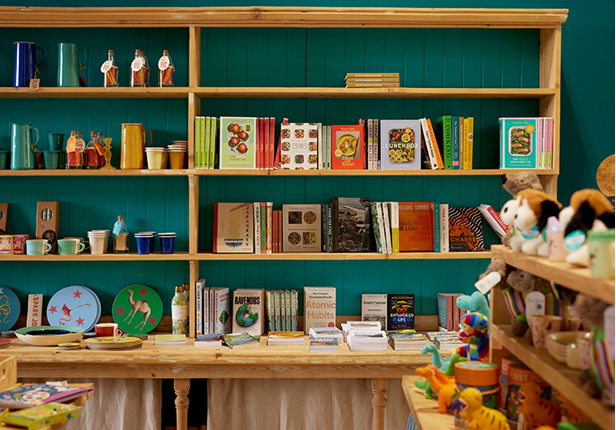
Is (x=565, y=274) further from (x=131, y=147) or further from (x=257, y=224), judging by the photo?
(x=131, y=147)

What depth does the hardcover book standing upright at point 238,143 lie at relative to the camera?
2.57 meters

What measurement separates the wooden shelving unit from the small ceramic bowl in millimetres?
1494

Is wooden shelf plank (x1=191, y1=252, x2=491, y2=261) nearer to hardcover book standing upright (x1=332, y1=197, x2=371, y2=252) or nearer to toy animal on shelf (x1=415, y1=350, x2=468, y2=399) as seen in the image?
hardcover book standing upright (x1=332, y1=197, x2=371, y2=252)

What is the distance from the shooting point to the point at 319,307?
2.67 metres

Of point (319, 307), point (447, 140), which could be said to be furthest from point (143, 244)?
point (447, 140)

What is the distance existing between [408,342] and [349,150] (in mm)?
1016

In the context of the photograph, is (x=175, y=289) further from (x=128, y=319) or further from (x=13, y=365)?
(x=13, y=365)

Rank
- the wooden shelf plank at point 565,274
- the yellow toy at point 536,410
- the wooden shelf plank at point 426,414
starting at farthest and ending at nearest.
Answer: the wooden shelf plank at point 426,414, the yellow toy at point 536,410, the wooden shelf plank at point 565,274

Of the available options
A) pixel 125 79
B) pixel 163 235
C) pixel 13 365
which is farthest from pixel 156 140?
pixel 13 365

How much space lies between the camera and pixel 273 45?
2770 mm

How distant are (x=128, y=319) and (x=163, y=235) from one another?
1.78ft

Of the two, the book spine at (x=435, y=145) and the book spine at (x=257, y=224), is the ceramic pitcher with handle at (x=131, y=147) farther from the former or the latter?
the book spine at (x=435, y=145)

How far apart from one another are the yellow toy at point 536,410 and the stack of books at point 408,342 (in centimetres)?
126

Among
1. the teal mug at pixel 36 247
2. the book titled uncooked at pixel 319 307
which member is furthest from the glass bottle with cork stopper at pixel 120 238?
the book titled uncooked at pixel 319 307
